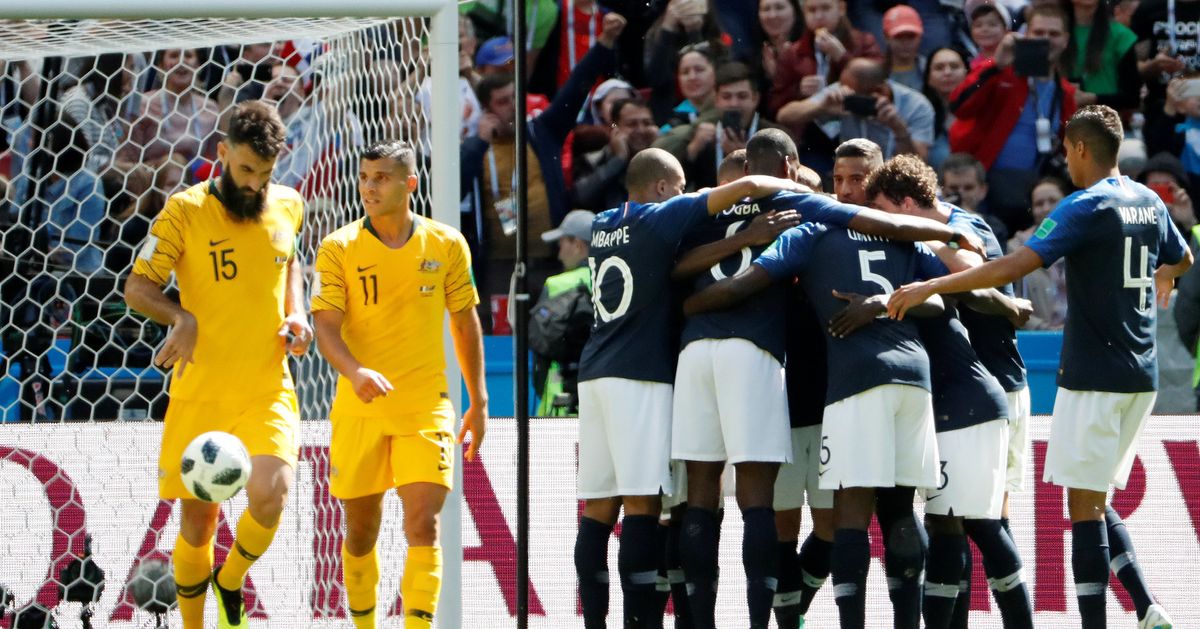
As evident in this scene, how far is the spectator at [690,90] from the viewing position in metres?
9.50

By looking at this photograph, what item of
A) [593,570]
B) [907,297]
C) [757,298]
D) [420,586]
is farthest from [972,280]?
[420,586]

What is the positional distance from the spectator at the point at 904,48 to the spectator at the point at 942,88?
0.07 meters

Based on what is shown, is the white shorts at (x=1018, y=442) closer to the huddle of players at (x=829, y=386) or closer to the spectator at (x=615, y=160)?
the huddle of players at (x=829, y=386)

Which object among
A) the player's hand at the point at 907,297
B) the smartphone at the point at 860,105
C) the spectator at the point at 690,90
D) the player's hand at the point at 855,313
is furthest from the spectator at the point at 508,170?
the player's hand at the point at 907,297

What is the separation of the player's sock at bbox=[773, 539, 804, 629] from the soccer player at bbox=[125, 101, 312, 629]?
202 centimetres

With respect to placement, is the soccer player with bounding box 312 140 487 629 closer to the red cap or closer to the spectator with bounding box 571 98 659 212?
the spectator with bounding box 571 98 659 212

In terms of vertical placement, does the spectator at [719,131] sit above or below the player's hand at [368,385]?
above

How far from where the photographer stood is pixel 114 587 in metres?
6.59

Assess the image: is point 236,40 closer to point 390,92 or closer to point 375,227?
point 390,92

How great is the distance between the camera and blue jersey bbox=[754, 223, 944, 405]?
525 centimetres

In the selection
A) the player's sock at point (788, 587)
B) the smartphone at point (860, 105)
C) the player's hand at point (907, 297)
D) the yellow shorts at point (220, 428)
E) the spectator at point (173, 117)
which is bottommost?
the player's sock at point (788, 587)

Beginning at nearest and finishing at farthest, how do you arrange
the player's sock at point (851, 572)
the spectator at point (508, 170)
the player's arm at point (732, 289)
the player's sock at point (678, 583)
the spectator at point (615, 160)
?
the player's sock at point (851, 572) → the player's arm at point (732, 289) → the player's sock at point (678, 583) → the spectator at point (508, 170) → the spectator at point (615, 160)

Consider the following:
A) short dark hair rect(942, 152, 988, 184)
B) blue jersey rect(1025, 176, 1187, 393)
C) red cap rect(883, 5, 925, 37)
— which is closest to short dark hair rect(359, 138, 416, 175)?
blue jersey rect(1025, 176, 1187, 393)

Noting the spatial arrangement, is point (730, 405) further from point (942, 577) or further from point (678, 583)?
point (942, 577)
